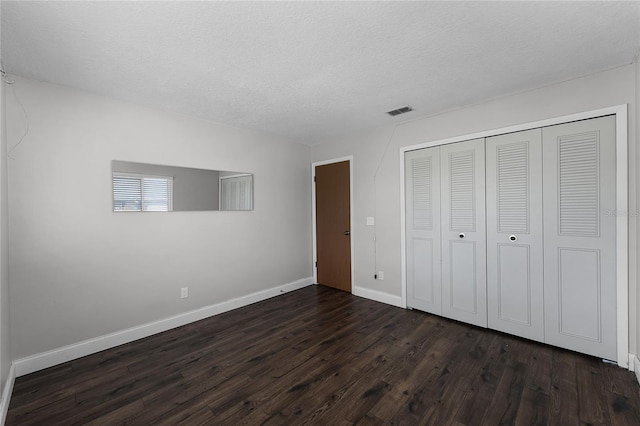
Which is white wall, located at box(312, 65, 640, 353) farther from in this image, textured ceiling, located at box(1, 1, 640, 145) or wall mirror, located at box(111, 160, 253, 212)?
wall mirror, located at box(111, 160, 253, 212)

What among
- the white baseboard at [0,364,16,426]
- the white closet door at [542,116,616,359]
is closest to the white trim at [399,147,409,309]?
the white closet door at [542,116,616,359]

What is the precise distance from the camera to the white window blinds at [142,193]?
271cm

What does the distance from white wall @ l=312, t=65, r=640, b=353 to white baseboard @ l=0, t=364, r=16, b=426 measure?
356 cm

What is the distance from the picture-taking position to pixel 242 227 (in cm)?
378

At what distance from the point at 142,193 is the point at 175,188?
34cm

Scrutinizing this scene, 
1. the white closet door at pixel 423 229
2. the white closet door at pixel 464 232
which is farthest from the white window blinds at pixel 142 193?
the white closet door at pixel 464 232

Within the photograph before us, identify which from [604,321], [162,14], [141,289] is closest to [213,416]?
[141,289]

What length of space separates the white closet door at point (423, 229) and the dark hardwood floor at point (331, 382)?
0.46 meters

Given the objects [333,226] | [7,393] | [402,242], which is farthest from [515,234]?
[7,393]

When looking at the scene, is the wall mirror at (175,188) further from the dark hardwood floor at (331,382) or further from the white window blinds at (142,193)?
the dark hardwood floor at (331,382)

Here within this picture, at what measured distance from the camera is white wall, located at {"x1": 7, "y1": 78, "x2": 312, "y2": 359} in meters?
2.26

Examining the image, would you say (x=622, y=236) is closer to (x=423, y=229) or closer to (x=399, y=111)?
(x=423, y=229)

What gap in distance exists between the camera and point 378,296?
3863 mm

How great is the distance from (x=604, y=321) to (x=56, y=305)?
4746 millimetres
